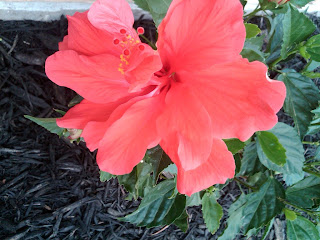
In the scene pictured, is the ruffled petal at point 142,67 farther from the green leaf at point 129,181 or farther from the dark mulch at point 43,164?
the dark mulch at point 43,164

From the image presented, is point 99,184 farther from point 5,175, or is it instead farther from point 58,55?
point 58,55

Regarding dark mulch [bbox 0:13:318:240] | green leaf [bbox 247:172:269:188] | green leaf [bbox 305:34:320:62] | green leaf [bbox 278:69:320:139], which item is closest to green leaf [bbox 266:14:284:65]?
green leaf [bbox 278:69:320:139]

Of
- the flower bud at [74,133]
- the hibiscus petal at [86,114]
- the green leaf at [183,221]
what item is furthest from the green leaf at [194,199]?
the hibiscus petal at [86,114]

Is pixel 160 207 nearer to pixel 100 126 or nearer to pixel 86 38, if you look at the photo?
pixel 100 126

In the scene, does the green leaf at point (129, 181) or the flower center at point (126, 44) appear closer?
the flower center at point (126, 44)

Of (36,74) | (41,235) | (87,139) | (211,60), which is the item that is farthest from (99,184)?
(211,60)

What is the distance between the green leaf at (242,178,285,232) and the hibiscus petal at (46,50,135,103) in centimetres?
78

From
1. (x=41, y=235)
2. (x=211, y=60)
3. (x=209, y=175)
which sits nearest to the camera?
(x=211, y=60)

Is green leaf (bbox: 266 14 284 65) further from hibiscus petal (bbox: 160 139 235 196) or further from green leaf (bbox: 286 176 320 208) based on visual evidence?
hibiscus petal (bbox: 160 139 235 196)

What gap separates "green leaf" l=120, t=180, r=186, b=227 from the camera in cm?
113

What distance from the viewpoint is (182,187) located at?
70 centimetres

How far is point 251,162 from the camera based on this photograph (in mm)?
1277

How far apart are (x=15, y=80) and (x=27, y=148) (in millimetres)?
324

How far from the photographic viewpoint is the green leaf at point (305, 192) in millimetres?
1233
